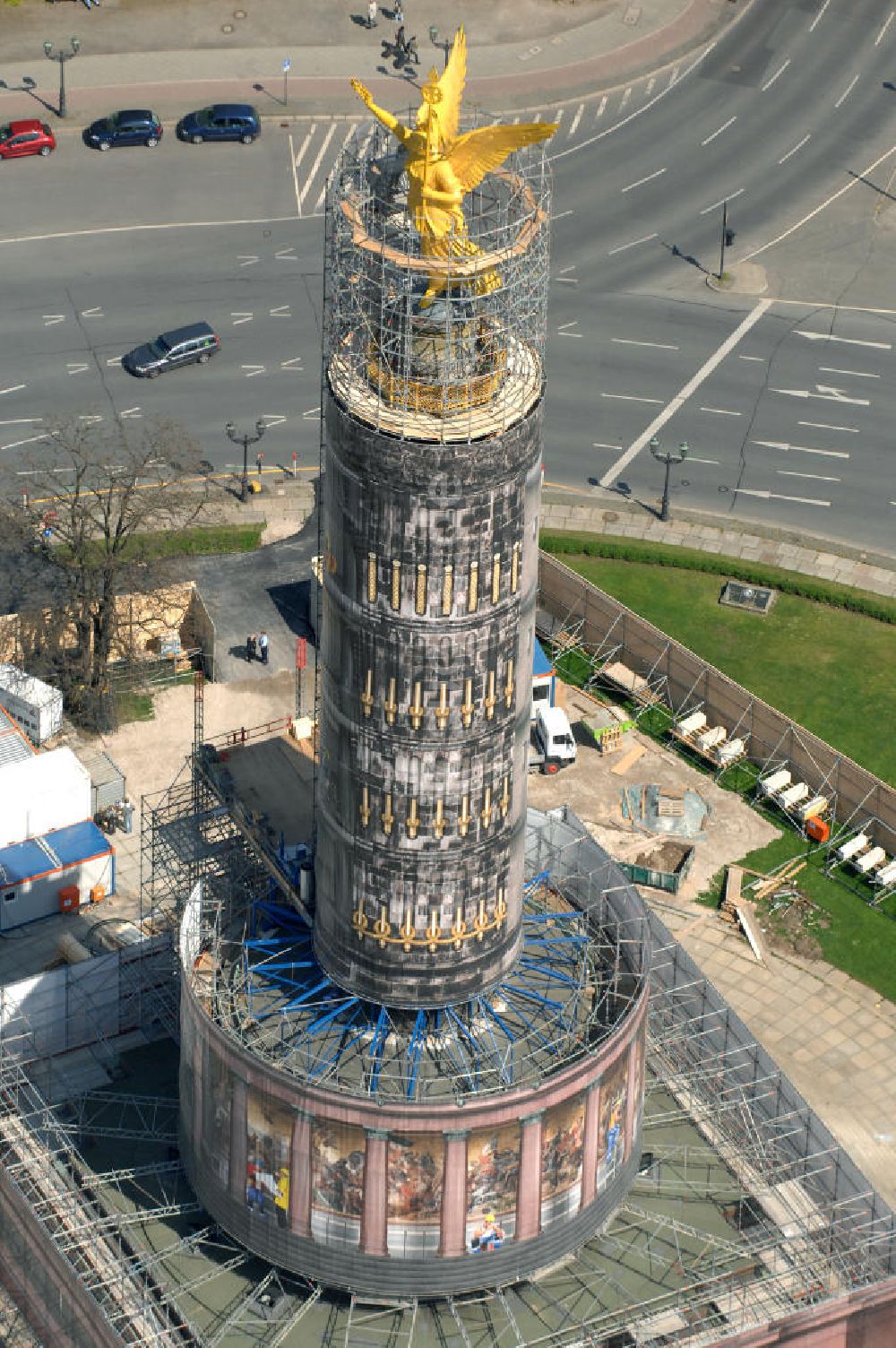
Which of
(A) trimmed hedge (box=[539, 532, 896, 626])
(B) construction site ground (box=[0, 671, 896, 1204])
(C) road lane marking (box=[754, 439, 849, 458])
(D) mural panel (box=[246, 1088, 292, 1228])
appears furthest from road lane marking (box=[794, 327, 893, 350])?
(D) mural panel (box=[246, 1088, 292, 1228])

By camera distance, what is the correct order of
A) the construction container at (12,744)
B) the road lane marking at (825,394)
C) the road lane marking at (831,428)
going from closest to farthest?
the construction container at (12,744), the road lane marking at (831,428), the road lane marking at (825,394)

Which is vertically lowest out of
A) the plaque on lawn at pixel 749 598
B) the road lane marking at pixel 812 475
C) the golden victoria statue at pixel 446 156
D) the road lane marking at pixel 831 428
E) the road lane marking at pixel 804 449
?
the plaque on lawn at pixel 749 598

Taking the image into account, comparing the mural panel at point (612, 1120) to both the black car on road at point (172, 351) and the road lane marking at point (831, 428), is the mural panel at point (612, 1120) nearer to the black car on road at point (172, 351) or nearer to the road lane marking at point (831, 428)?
the road lane marking at point (831, 428)

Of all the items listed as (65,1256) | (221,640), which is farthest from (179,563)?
(65,1256)

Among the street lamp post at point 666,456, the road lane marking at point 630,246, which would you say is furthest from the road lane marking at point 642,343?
the street lamp post at point 666,456

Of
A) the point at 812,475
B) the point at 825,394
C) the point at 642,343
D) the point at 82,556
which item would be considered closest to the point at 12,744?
the point at 82,556

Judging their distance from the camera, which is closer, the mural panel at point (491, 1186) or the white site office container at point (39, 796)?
the mural panel at point (491, 1186)

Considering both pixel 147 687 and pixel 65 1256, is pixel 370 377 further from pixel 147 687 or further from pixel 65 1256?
pixel 147 687
